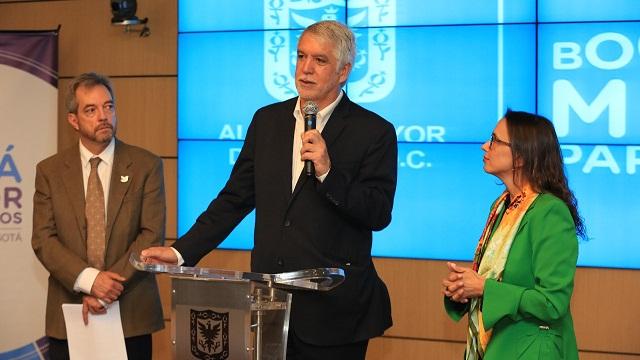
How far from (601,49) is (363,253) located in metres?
2.95

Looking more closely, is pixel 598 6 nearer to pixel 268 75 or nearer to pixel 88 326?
pixel 268 75

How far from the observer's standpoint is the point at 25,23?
20.3ft

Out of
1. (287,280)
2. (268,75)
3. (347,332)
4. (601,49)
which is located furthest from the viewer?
(268,75)

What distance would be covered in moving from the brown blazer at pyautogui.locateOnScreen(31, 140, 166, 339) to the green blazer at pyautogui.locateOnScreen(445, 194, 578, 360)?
5.07 feet

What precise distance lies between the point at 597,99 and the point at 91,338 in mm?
3296

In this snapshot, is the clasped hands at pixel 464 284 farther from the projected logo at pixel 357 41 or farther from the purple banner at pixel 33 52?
the purple banner at pixel 33 52

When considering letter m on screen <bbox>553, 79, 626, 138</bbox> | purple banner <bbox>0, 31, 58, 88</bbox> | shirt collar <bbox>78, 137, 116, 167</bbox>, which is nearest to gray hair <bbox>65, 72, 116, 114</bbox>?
shirt collar <bbox>78, 137, 116, 167</bbox>

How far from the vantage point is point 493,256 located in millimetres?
2797

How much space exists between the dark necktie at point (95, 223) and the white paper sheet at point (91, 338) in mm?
230

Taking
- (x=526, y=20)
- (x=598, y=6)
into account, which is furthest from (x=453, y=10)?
(x=598, y=6)

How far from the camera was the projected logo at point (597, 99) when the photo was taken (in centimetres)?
521

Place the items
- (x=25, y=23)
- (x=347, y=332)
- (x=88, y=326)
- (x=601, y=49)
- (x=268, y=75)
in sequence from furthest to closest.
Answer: (x=25, y=23) < (x=268, y=75) < (x=601, y=49) < (x=88, y=326) < (x=347, y=332)

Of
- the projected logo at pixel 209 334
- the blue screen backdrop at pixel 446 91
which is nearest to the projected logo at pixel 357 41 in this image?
the blue screen backdrop at pixel 446 91

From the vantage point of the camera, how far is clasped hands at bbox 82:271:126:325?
3.50 meters
